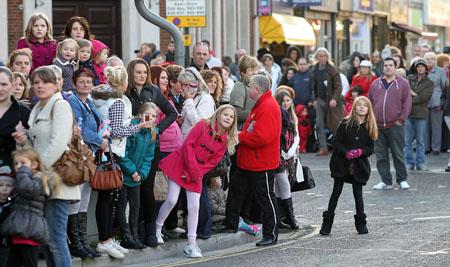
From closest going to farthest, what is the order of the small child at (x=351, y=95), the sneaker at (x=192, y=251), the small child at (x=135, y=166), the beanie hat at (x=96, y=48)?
the small child at (x=135, y=166)
the sneaker at (x=192, y=251)
the beanie hat at (x=96, y=48)
the small child at (x=351, y=95)

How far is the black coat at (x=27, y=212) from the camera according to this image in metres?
9.92

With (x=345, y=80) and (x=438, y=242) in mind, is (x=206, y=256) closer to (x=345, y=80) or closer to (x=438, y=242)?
(x=438, y=242)

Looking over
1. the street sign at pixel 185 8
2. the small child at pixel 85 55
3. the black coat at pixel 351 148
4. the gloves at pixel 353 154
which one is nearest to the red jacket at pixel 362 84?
the street sign at pixel 185 8

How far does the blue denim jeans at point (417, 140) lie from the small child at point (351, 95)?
282 cm

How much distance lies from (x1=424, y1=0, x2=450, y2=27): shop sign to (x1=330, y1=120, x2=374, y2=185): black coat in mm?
56085

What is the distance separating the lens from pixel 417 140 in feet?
74.2

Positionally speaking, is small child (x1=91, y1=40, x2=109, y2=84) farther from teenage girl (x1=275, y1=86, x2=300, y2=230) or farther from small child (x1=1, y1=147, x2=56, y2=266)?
small child (x1=1, y1=147, x2=56, y2=266)

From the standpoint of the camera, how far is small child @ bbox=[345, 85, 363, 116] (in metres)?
25.8

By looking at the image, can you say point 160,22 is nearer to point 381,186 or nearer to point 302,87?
point 381,186

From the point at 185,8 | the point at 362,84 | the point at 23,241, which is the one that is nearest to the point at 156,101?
the point at 23,241

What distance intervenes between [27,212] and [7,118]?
92 centimetres

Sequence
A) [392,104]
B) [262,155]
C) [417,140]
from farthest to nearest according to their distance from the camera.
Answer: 1. [417,140]
2. [392,104]
3. [262,155]

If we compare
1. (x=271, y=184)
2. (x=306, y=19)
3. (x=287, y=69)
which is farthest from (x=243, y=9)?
(x=271, y=184)

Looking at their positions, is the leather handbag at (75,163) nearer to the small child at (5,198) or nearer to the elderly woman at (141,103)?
the small child at (5,198)
